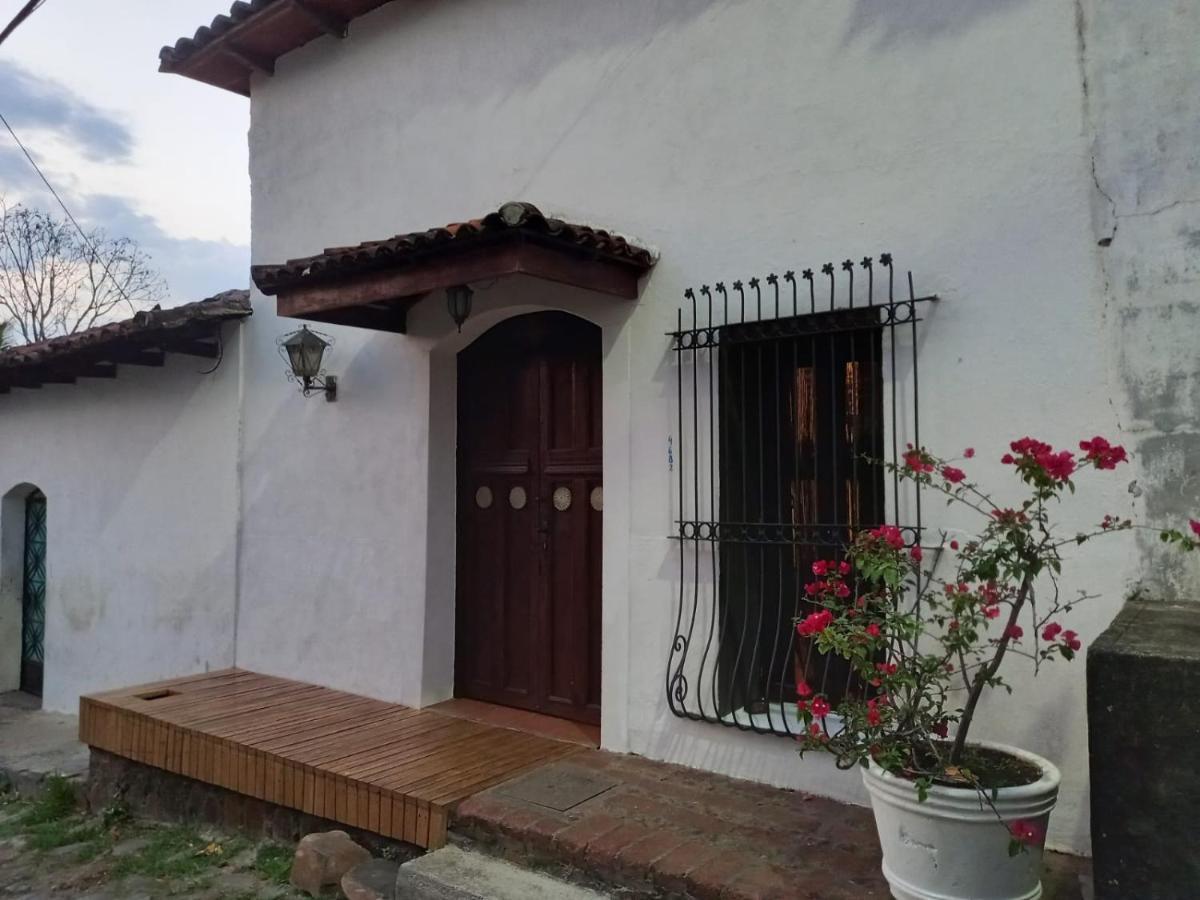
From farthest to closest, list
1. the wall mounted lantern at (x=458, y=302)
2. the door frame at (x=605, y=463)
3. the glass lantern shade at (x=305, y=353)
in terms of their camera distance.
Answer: the glass lantern shade at (x=305, y=353) < the wall mounted lantern at (x=458, y=302) < the door frame at (x=605, y=463)

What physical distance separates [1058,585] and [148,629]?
7.18 m

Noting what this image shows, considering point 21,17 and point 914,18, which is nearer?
point 914,18

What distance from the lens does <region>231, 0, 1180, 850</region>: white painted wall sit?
3.61 m

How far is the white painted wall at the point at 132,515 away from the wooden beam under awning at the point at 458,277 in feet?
7.32

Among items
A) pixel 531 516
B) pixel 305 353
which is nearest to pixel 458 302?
pixel 531 516

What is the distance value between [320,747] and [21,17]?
501 cm

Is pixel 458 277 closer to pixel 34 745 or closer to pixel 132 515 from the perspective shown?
pixel 132 515

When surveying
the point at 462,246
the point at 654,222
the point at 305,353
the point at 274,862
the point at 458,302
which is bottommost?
the point at 274,862

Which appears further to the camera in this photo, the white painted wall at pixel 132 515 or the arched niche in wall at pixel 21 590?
the arched niche in wall at pixel 21 590

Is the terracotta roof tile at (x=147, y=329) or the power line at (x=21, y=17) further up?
the power line at (x=21, y=17)

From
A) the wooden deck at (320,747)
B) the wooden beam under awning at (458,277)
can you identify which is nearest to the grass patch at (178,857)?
the wooden deck at (320,747)

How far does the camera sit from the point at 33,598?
9.69 metres

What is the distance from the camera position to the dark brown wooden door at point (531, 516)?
17.5 ft

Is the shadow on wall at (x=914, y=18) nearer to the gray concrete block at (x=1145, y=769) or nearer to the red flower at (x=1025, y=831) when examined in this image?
the gray concrete block at (x=1145, y=769)
